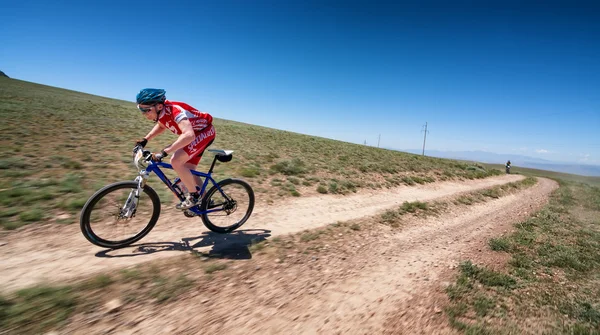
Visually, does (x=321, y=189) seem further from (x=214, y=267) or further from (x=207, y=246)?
(x=214, y=267)

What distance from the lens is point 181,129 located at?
520cm

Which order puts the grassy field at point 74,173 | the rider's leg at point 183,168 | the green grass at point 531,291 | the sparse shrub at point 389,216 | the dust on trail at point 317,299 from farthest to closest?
1. the sparse shrub at point 389,216
2. the grassy field at point 74,173
3. the rider's leg at point 183,168
4. the green grass at point 531,291
5. the dust on trail at point 317,299

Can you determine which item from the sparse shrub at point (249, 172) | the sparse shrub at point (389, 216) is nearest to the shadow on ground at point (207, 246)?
the sparse shrub at point (389, 216)

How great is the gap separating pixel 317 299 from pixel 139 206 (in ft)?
12.9

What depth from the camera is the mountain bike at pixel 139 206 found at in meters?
4.79

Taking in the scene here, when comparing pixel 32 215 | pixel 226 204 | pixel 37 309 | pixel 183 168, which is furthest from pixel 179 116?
pixel 32 215

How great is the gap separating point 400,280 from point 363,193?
7541 millimetres

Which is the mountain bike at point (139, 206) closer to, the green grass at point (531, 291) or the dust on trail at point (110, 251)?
the dust on trail at point (110, 251)

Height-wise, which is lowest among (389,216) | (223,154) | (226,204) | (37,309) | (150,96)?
(37,309)

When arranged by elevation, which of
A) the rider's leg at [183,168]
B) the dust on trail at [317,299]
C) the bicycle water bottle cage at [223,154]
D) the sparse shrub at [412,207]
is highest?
the bicycle water bottle cage at [223,154]

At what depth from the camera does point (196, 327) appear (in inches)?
130

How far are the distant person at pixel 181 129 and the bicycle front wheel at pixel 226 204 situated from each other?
42 cm

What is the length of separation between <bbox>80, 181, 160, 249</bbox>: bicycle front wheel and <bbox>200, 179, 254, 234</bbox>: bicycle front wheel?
1.13 metres

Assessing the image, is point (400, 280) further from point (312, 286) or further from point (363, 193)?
point (363, 193)
